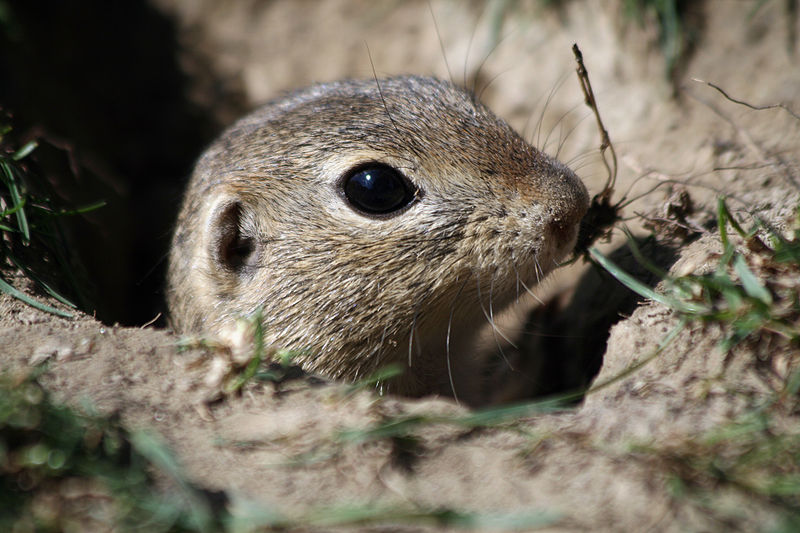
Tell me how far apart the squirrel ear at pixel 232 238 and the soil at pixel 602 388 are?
55cm

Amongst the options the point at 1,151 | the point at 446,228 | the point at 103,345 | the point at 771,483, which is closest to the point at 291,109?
the point at 446,228

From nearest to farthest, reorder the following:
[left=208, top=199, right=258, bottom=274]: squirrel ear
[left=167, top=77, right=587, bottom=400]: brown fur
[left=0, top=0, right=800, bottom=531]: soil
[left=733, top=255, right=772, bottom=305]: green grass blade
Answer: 1. [left=0, top=0, right=800, bottom=531]: soil
2. [left=733, top=255, right=772, bottom=305]: green grass blade
3. [left=167, top=77, right=587, bottom=400]: brown fur
4. [left=208, top=199, right=258, bottom=274]: squirrel ear

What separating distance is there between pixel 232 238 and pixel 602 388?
174cm

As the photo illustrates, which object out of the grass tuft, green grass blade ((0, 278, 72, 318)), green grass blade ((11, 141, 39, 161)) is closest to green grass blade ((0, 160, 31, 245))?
the grass tuft

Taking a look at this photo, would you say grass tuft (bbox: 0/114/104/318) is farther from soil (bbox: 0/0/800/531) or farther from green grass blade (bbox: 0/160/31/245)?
soil (bbox: 0/0/800/531)

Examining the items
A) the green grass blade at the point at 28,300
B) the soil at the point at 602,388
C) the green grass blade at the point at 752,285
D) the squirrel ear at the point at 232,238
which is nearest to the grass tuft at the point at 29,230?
the green grass blade at the point at 28,300

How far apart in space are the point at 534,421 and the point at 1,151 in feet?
8.96

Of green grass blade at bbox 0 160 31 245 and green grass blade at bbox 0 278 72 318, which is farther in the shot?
green grass blade at bbox 0 160 31 245

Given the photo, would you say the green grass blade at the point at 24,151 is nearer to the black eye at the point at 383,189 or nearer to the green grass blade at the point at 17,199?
the green grass blade at the point at 17,199

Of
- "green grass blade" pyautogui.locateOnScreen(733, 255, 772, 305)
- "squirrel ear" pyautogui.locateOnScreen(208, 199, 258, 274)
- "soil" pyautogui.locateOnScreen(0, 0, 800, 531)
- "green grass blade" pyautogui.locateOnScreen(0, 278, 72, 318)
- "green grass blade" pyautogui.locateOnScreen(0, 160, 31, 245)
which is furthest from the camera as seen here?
"squirrel ear" pyautogui.locateOnScreen(208, 199, 258, 274)

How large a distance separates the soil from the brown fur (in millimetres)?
515

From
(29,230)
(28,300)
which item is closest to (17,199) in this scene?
(29,230)

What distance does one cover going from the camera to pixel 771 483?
1.74 m

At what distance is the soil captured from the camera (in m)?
1.82
